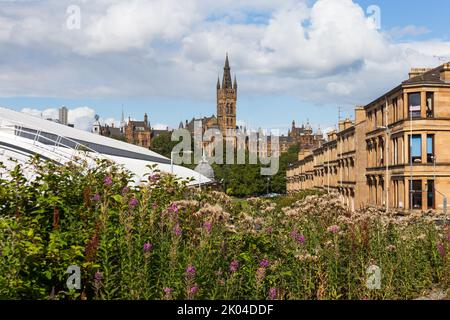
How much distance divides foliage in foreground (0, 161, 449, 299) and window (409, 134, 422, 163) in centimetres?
2339

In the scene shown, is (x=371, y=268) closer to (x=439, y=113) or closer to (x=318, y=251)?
(x=318, y=251)

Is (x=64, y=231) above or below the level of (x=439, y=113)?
below

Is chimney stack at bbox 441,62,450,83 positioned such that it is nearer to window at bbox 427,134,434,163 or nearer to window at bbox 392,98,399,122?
window at bbox 392,98,399,122

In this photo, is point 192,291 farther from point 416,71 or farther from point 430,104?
point 416,71

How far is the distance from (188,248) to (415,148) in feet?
95.2

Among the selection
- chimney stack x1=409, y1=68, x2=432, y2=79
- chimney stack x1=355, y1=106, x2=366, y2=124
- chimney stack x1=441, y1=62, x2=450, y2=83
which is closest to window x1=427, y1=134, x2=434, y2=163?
chimney stack x1=441, y1=62, x2=450, y2=83

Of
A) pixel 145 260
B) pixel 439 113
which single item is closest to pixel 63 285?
pixel 145 260

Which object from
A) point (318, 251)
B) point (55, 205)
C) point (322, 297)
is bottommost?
point (322, 297)

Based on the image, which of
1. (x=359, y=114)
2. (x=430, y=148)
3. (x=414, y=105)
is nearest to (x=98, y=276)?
(x=430, y=148)

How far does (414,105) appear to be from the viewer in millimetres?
34312
